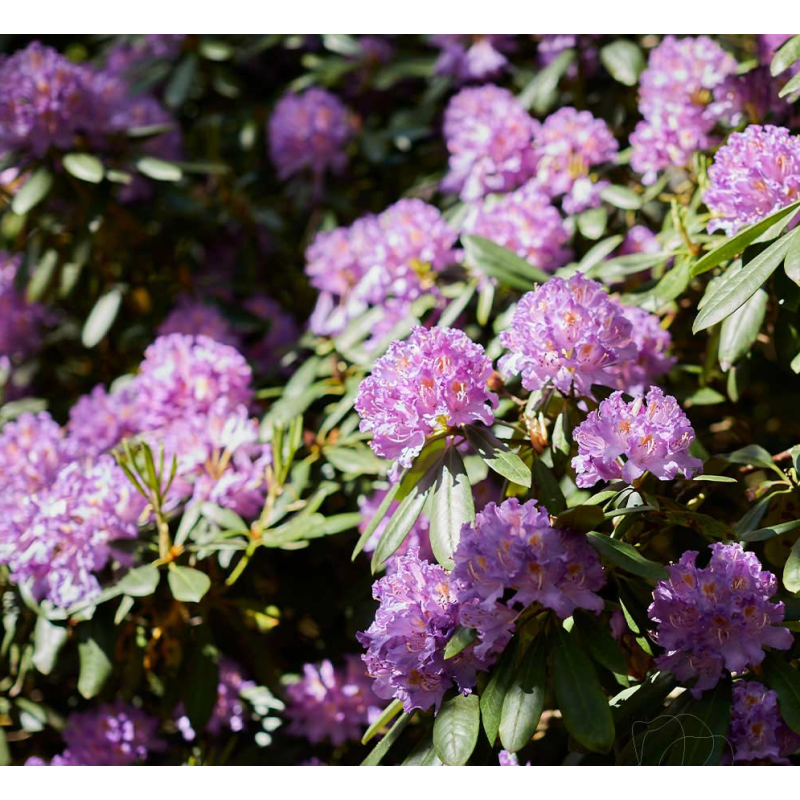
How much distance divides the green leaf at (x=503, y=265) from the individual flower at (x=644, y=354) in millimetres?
178

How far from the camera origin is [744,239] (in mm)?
1141

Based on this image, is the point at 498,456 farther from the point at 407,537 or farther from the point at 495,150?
the point at 495,150

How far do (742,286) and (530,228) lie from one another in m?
0.57

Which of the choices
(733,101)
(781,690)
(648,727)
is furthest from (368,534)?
(733,101)

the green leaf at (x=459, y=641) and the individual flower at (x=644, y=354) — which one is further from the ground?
the individual flower at (x=644, y=354)

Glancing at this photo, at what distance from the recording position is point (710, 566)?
1.00 meters

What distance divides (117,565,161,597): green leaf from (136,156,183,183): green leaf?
0.88 m

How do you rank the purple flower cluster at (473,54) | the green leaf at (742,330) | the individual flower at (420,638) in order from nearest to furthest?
the individual flower at (420,638) → the green leaf at (742,330) → the purple flower cluster at (473,54)

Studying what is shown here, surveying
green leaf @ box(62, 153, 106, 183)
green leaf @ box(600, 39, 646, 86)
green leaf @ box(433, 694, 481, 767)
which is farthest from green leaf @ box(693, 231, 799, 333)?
green leaf @ box(62, 153, 106, 183)

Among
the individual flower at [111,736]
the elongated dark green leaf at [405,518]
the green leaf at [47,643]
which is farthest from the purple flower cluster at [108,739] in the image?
the elongated dark green leaf at [405,518]

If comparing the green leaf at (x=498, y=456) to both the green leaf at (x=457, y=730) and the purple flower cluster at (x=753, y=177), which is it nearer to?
the green leaf at (x=457, y=730)

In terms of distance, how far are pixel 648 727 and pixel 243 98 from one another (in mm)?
2032

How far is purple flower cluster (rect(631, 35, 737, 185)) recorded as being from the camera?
5.14ft

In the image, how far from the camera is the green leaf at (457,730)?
3.22 feet
